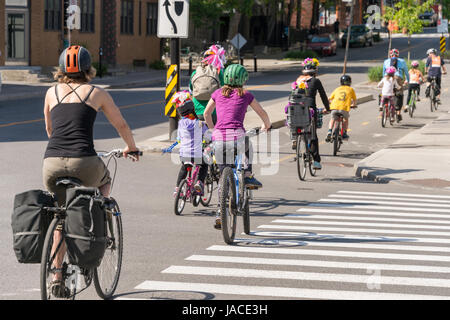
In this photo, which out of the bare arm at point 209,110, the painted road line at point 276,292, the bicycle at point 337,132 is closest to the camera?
the painted road line at point 276,292

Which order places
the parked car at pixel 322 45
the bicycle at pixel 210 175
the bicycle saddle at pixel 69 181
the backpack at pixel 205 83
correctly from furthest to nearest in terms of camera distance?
the parked car at pixel 322 45 → the backpack at pixel 205 83 → the bicycle at pixel 210 175 → the bicycle saddle at pixel 69 181

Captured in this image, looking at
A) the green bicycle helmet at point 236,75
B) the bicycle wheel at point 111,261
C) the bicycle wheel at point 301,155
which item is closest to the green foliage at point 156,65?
the bicycle wheel at point 301,155

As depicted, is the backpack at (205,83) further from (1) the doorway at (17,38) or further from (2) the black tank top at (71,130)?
(1) the doorway at (17,38)

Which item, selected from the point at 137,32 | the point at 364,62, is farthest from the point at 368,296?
the point at 364,62

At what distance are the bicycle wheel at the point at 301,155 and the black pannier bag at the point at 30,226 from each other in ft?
30.5

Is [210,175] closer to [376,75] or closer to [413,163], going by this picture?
[413,163]

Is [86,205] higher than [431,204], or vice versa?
[86,205]

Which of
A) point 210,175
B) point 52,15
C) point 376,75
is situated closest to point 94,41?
point 52,15

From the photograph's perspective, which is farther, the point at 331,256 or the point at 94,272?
the point at 331,256

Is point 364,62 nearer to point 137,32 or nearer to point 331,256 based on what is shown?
point 137,32

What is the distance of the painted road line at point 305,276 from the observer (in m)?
8.08

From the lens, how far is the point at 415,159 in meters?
18.2

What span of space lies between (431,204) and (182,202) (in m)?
4.02

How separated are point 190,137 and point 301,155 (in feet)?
14.1
